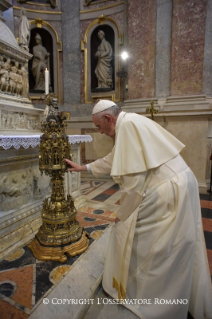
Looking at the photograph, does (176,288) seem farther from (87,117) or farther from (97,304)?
(87,117)

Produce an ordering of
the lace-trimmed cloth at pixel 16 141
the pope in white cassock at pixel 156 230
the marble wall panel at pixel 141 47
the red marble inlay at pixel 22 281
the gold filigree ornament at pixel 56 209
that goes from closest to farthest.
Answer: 1. the pope in white cassock at pixel 156 230
2. the red marble inlay at pixel 22 281
3. the gold filigree ornament at pixel 56 209
4. the lace-trimmed cloth at pixel 16 141
5. the marble wall panel at pixel 141 47

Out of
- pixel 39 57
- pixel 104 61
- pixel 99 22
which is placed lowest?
pixel 104 61

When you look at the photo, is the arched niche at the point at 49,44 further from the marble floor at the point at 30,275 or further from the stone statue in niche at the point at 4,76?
the marble floor at the point at 30,275

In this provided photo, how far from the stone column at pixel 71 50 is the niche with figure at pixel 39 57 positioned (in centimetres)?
57

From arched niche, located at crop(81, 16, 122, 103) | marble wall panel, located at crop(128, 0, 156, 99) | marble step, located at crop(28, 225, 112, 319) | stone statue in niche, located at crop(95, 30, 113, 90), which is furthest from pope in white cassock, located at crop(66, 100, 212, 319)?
stone statue in niche, located at crop(95, 30, 113, 90)

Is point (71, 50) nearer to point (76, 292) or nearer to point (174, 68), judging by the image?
point (174, 68)

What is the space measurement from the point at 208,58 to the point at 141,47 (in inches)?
68.7

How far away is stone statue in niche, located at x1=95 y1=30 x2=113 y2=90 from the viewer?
6.75 metres

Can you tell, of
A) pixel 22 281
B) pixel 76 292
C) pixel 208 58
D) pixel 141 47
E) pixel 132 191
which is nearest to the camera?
pixel 132 191

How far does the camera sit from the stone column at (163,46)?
17.1 ft

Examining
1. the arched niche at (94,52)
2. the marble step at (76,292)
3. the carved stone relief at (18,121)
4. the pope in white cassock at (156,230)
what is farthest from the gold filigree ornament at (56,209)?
the arched niche at (94,52)

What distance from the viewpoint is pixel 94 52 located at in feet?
23.2

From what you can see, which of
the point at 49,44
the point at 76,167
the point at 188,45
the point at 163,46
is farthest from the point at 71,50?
the point at 76,167

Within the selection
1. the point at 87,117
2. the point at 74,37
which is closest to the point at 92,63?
the point at 74,37
